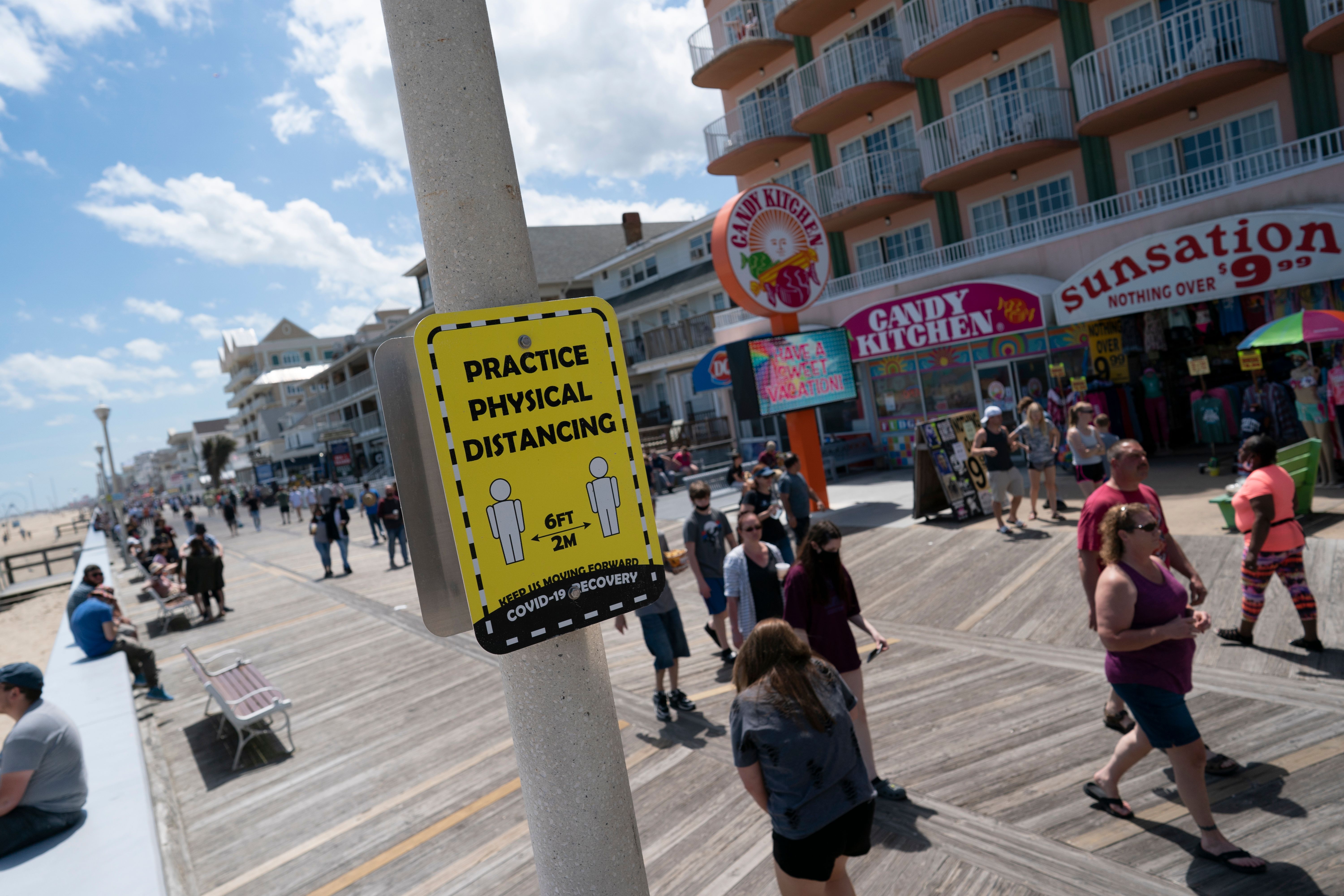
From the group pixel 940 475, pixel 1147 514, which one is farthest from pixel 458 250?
pixel 940 475

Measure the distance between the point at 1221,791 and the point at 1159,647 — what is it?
4.44 feet

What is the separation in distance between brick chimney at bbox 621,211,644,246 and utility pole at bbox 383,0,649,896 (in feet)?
130

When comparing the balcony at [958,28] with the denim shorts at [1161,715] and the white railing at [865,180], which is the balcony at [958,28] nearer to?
the white railing at [865,180]

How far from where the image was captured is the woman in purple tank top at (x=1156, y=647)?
3.90 m

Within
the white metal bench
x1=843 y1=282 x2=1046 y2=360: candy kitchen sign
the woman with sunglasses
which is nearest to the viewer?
the woman with sunglasses

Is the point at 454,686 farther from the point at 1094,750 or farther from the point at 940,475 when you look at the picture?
the point at 940,475

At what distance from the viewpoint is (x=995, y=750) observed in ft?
17.9

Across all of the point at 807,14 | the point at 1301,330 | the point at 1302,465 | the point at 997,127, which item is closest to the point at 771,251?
the point at 997,127

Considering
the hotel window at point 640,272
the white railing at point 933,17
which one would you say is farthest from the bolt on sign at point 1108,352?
the hotel window at point 640,272

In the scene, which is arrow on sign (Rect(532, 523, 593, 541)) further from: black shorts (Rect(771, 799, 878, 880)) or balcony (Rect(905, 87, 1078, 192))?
balcony (Rect(905, 87, 1078, 192))

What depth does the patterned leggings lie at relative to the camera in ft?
19.3

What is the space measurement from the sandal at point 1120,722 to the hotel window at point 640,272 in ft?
103

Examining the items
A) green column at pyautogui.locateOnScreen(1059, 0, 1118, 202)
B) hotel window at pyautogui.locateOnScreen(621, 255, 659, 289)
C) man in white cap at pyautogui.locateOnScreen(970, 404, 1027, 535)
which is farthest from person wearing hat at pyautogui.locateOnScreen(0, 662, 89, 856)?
hotel window at pyautogui.locateOnScreen(621, 255, 659, 289)

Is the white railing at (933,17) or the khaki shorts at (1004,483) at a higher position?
the white railing at (933,17)
